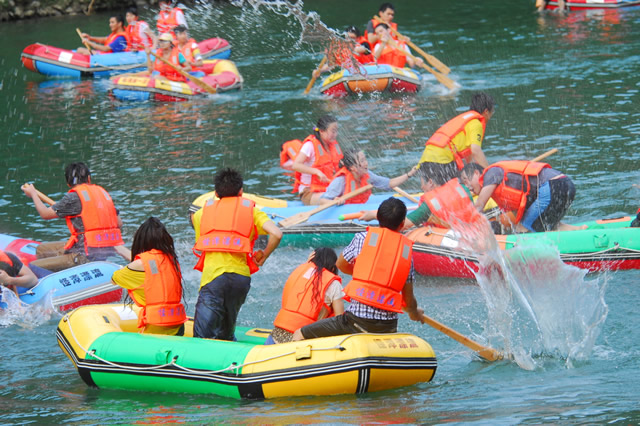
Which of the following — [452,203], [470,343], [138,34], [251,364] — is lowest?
[470,343]

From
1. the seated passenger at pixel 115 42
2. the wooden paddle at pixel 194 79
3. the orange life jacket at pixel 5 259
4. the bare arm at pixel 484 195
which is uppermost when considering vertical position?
the seated passenger at pixel 115 42

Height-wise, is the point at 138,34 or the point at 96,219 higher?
the point at 138,34

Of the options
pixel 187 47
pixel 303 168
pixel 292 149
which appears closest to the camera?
pixel 303 168

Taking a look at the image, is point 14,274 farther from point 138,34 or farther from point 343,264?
point 138,34

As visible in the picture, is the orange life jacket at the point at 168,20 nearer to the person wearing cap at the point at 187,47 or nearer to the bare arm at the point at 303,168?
the person wearing cap at the point at 187,47

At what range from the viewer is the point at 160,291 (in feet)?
21.0

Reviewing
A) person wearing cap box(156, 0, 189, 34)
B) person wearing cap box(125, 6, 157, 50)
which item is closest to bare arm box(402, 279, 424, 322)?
person wearing cap box(156, 0, 189, 34)

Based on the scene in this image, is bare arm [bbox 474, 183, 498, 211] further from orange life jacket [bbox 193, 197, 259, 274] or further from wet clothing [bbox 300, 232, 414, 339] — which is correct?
orange life jacket [bbox 193, 197, 259, 274]

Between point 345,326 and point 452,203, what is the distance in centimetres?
283

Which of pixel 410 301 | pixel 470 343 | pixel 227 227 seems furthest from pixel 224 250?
pixel 470 343

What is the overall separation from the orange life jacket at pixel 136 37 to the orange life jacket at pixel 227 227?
1390cm

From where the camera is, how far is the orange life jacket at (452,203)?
844 centimetres

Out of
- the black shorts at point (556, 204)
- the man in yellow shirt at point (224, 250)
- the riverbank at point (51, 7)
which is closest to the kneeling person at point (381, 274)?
the man in yellow shirt at point (224, 250)

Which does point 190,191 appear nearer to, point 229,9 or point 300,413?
point 300,413
